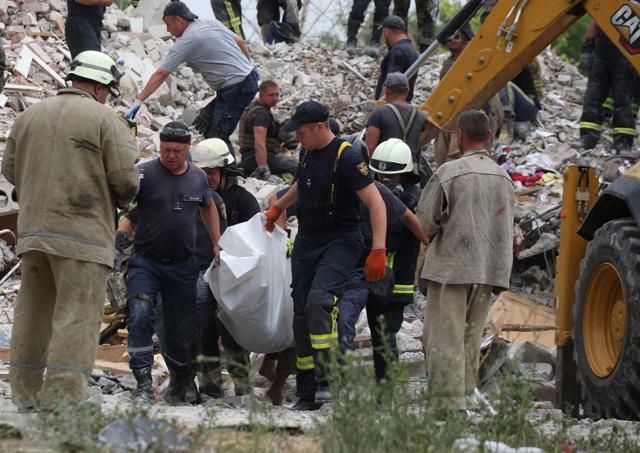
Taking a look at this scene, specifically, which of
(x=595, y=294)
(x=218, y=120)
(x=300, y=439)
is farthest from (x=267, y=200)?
(x=300, y=439)

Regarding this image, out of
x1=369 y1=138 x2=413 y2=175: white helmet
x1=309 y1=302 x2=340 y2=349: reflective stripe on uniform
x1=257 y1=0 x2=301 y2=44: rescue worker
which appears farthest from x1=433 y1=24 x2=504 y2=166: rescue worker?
x1=257 y1=0 x2=301 y2=44: rescue worker

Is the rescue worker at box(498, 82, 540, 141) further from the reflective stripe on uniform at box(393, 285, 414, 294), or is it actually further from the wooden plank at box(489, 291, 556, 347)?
the reflective stripe on uniform at box(393, 285, 414, 294)

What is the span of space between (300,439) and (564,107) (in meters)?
14.4

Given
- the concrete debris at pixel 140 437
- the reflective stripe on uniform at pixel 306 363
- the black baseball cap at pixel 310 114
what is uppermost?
the black baseball cap at pixel 310 114

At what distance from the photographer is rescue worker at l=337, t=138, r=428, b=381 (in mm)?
8227

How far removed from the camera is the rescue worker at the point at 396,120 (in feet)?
37.2

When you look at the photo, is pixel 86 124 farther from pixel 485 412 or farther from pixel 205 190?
pixel 485 412

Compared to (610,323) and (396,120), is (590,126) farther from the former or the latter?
(610,323)

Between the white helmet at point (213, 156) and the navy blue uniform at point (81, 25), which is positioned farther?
the navy blue uniform at point (81, 25)

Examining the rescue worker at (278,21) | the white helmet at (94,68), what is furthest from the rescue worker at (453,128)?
the rescue worker at (278,21)

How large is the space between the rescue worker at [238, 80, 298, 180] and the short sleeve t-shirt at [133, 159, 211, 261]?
4.49m

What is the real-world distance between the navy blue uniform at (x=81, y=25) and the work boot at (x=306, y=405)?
20.0 feet

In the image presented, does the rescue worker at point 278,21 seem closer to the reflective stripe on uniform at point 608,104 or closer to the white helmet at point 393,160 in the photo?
the reflective stripe on uniform at point 608,104

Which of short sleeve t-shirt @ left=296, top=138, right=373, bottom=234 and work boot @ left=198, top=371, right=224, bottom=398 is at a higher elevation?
short sleeve t-shirt @ left=296, top=138, right=373, bottom=234
